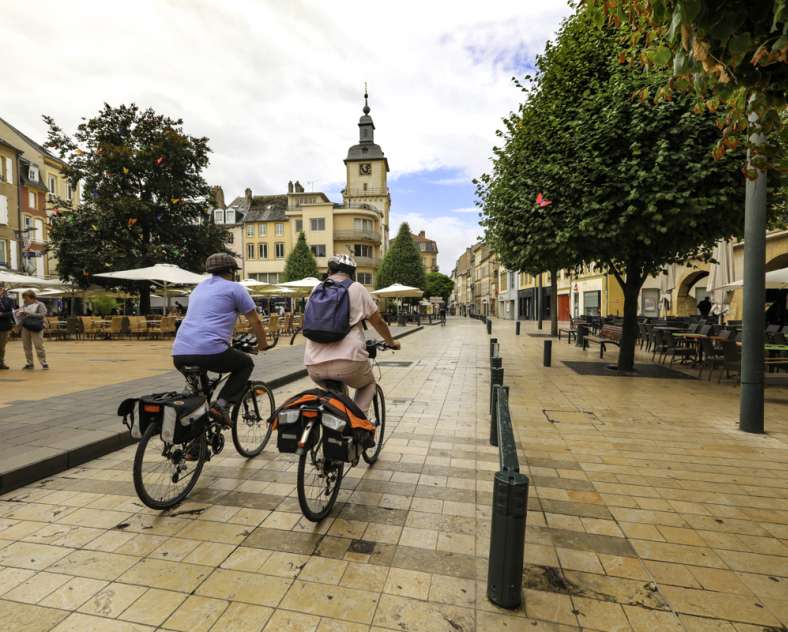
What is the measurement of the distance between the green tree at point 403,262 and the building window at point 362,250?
23.4 ft

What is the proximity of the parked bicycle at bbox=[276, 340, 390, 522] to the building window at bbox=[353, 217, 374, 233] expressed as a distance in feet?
173

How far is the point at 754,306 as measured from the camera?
556 cm

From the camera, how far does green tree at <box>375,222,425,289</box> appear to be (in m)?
48.0

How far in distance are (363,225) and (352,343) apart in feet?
174

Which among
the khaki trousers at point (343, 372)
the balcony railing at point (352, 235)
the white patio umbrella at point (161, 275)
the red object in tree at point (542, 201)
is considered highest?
the balcony railing at point (352, 235)

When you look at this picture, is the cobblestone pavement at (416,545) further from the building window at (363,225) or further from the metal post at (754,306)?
the building window at (363,225)

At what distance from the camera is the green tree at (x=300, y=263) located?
4831 centimetres

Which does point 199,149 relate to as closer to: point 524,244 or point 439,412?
point 524,244

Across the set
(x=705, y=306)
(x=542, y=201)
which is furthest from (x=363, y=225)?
→ (x=542, y=201)

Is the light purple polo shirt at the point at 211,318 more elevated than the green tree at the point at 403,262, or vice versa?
the green tree at the point at 403,262

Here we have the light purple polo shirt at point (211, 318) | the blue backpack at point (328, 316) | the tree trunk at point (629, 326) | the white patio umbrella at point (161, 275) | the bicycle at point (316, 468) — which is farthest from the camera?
the white patio umbrella at point (161, 275)

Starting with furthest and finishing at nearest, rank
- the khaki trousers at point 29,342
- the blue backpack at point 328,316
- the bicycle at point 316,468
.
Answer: the khaki trousers at point 29,342, the blue backpack at point 328,316, the bicycle at point 316,468

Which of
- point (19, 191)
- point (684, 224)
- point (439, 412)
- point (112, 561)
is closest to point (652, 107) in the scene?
point (684, 224)

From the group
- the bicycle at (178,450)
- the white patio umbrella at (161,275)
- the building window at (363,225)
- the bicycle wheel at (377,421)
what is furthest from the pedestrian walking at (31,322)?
the building window at (363,225)
